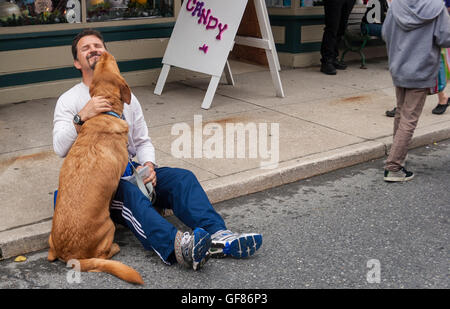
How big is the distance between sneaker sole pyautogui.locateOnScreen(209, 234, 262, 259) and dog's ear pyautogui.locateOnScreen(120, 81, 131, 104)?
101 centimetres

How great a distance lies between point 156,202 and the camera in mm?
3990

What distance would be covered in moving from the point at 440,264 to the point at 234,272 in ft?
4.09

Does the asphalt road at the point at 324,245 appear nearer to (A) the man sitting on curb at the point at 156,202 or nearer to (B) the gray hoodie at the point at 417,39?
(A) the man sitting on curb at the point at 156,202

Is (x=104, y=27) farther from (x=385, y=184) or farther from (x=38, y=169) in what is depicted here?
(x=385, y=184)

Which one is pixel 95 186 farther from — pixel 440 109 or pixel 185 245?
pixel 440 109

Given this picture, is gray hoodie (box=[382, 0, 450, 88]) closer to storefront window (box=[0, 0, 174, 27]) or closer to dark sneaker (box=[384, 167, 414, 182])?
dark sneaker (box=[384, 167, 414, 182])

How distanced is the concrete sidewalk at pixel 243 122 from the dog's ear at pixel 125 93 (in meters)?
0.99

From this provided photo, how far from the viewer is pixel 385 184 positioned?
5.08 metres

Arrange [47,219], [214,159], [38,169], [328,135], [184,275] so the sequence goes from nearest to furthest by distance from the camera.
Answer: [184,275], [47,219], [38,169], [214,159], [328,135]

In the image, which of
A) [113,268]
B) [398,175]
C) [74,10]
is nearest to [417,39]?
[398,175]

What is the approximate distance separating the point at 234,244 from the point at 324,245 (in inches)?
26.6

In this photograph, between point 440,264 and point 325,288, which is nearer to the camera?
point 325,288

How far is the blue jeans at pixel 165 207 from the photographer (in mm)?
3486
